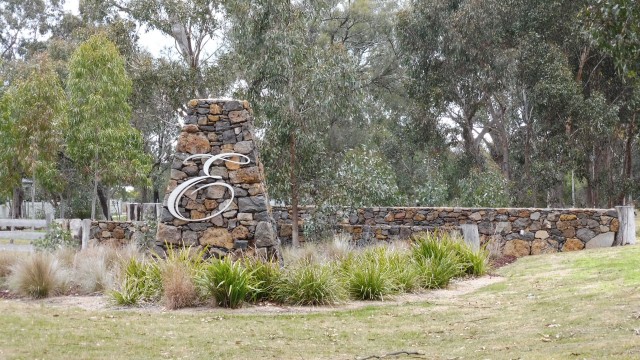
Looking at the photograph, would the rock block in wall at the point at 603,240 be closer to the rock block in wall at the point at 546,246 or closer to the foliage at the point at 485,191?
the rock block in wall at the point at 546,246

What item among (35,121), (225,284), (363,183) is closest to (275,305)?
(225,284)

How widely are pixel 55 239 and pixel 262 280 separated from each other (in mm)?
7662

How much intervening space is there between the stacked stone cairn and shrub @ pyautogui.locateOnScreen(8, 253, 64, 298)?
1.96 m

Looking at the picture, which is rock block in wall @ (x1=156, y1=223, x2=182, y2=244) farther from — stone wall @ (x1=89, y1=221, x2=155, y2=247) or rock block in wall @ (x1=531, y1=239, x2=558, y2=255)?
rock block in wall @ (x1=531, y1=239, x2=558, y2=255)

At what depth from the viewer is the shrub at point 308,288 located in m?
11.3

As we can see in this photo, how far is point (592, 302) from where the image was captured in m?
9.60

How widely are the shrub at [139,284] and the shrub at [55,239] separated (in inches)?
221

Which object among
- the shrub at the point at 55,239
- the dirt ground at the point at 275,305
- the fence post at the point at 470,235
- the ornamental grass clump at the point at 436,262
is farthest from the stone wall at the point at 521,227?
the shrub at the point at 55,239

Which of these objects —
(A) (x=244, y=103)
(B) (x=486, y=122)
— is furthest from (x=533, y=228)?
(B) (x=486, y=122)

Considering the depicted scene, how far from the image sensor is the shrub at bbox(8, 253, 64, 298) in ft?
39.7

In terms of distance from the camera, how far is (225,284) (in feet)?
35.9

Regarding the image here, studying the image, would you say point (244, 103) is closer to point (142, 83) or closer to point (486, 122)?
point (142, 83)

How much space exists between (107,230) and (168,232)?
5113mm

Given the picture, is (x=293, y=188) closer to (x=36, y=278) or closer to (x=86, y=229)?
(x=86, y=229)
